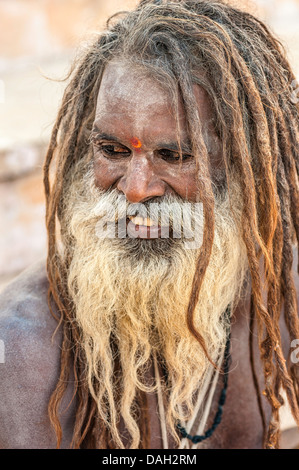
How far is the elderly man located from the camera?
2156mm

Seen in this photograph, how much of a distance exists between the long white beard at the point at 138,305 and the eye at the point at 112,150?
0.14 m

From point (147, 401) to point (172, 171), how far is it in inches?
35.0

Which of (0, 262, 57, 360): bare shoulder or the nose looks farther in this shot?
(0, 262, 57, 360): bare shoulder

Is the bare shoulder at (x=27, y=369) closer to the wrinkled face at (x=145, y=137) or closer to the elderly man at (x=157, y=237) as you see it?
the elderly man at (x=157, y=237)

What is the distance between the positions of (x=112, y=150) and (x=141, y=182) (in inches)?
8.3

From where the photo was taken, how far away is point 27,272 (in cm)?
258

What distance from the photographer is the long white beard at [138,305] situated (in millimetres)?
2223

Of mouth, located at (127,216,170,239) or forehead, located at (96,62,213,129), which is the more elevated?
forehead, located at (96,62,213,129)

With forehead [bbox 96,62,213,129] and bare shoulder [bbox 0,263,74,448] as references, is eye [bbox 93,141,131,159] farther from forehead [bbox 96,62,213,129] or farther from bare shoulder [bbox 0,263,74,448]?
bare shoulder [bbox 0,263,74,448]

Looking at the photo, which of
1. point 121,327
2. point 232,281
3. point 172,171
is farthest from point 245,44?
point 121,327

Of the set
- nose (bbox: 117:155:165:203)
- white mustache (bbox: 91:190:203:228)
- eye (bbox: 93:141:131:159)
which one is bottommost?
white mustache (bbox: 91:190:203:228)

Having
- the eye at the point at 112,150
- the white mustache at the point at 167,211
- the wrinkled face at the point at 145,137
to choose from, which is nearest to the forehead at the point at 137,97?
the wrinkled face at the point at 145,137

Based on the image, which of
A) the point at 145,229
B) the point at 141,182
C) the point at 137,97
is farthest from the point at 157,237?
the point at 137,97

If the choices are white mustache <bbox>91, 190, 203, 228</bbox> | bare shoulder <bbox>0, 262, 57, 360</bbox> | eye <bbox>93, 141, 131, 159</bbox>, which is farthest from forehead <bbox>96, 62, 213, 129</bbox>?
bare shoulder <bbox>0, 262, 57, 360</bbox>
